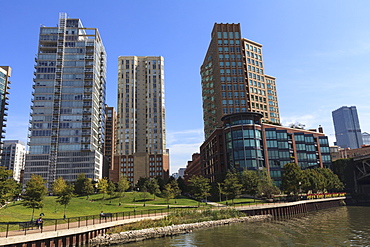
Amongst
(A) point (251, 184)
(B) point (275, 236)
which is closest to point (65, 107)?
(A) point (251, 184)

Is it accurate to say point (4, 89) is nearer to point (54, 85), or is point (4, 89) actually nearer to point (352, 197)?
point (54, 85)

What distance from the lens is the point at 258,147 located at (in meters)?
99.7

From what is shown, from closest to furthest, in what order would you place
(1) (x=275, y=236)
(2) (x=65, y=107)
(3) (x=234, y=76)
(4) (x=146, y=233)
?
(1) (x=275, y=236), (4) (x=146, y=233), (3) (x=234, y=76), (2) (x=65, y=107)

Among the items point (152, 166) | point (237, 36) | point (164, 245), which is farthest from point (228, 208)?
point (152, 166)

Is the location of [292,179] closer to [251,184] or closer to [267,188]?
[267,188]

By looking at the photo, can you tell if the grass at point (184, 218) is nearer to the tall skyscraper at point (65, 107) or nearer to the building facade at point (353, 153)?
the tall skyscraper at point (65, 107)

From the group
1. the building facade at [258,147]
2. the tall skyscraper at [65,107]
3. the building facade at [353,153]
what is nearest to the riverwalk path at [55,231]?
the building facade at [258,147]

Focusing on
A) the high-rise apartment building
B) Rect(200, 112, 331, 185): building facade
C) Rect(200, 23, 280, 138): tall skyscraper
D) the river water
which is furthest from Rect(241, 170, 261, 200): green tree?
the high-rise apartment building

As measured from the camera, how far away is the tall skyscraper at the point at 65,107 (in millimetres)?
137500

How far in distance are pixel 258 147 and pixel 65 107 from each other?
98761mm

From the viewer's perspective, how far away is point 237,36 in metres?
138

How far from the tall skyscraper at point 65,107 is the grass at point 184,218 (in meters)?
99.7

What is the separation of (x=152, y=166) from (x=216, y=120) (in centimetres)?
7199

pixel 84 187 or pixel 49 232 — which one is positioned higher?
Answer: pixel 84 187
